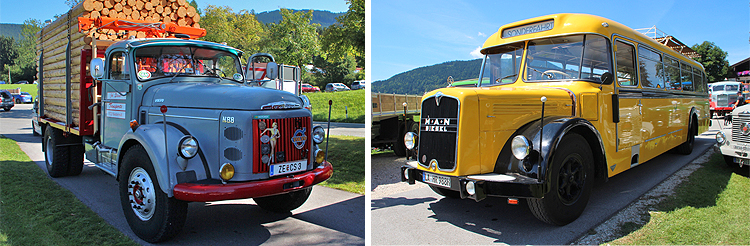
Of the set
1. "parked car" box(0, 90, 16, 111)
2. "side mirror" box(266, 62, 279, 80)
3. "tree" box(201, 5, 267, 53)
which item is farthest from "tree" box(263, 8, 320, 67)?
"side mirror" box(266, 62, 279, 80)

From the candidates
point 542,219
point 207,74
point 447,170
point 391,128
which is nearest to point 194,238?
point 207,74

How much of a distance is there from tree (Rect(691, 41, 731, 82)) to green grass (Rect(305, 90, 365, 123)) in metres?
36.9

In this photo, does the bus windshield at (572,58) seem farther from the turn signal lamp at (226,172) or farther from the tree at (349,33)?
the tree at (349,33)

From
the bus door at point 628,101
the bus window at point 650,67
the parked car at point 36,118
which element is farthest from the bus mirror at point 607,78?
the parked car at point 36,118

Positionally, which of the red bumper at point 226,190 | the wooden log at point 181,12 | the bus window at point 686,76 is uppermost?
the wooden log at point 181,12

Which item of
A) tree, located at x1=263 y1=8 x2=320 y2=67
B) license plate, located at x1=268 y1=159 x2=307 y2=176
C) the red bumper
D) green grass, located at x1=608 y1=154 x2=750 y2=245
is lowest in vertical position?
green grass, located at x1=608 y1=154 x2=750 y2=245

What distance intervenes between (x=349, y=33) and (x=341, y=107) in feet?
41.3

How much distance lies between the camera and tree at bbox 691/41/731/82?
1646 inches

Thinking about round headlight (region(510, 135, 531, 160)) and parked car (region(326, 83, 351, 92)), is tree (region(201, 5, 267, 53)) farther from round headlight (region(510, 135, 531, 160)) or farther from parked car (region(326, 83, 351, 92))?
round headlight (region(510, 135, 531, 160))

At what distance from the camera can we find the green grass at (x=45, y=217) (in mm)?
4234

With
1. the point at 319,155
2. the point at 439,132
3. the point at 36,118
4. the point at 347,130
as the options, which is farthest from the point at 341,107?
the point at 439,132

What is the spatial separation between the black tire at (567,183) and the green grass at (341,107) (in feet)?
59.9

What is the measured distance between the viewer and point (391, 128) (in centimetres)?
1012

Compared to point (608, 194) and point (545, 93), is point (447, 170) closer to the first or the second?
point (545, 93)
